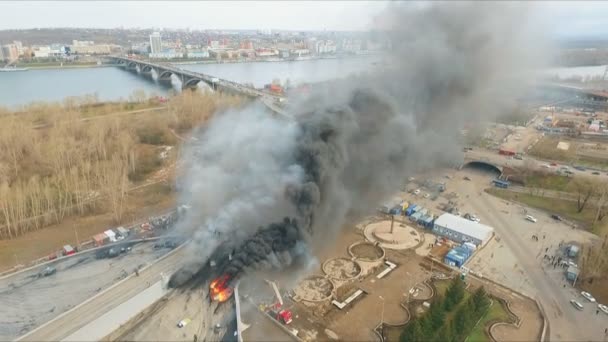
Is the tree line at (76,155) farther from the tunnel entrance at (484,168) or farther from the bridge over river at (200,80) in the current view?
the tunnel entrance at (484,168)

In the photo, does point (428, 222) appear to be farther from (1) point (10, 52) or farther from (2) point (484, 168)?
(1) point (10, 52)

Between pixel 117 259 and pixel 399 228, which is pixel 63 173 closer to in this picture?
pixel 117 259

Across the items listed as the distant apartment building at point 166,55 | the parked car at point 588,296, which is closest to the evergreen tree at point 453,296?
the parked car at point 588,296

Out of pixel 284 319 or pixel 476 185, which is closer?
pixel 284 319

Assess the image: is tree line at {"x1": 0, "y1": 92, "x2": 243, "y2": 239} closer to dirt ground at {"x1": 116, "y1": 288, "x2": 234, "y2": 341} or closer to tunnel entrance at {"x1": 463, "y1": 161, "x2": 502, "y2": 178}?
dirt ground at {"x1": 116, "y1": 288, "x2": 234, "y2": 341}

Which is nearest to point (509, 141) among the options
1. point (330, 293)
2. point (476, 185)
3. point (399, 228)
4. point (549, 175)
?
point (549, 175)
